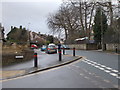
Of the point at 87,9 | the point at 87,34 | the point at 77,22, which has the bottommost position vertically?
the point at 87,34

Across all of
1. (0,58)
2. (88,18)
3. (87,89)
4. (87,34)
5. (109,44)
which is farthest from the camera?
(87,34)

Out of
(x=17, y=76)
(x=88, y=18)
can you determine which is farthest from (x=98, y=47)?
(x=17, y=76)

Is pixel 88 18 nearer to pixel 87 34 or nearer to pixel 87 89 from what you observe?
pixel 87 34

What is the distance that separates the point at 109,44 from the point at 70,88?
26349mm

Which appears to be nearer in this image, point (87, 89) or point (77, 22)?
point (87, 89)

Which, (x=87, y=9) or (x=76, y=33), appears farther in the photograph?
(x=76, y=33)

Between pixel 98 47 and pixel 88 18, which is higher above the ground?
pixel 88 18

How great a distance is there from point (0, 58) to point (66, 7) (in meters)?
31.9

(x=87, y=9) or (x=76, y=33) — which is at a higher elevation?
(x=87, y=9)

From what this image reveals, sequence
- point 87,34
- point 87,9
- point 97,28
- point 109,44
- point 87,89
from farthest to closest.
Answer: point 87,34, point 87,9, point 97,28, point 109,44, point 87,89

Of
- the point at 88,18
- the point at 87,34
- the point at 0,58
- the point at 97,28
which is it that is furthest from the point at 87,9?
the point at 0,58

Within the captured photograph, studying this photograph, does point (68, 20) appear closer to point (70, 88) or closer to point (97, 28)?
point (97, 28)

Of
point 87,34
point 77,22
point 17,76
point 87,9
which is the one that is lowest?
point 17,76

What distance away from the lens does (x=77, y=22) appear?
44250 millimetres
